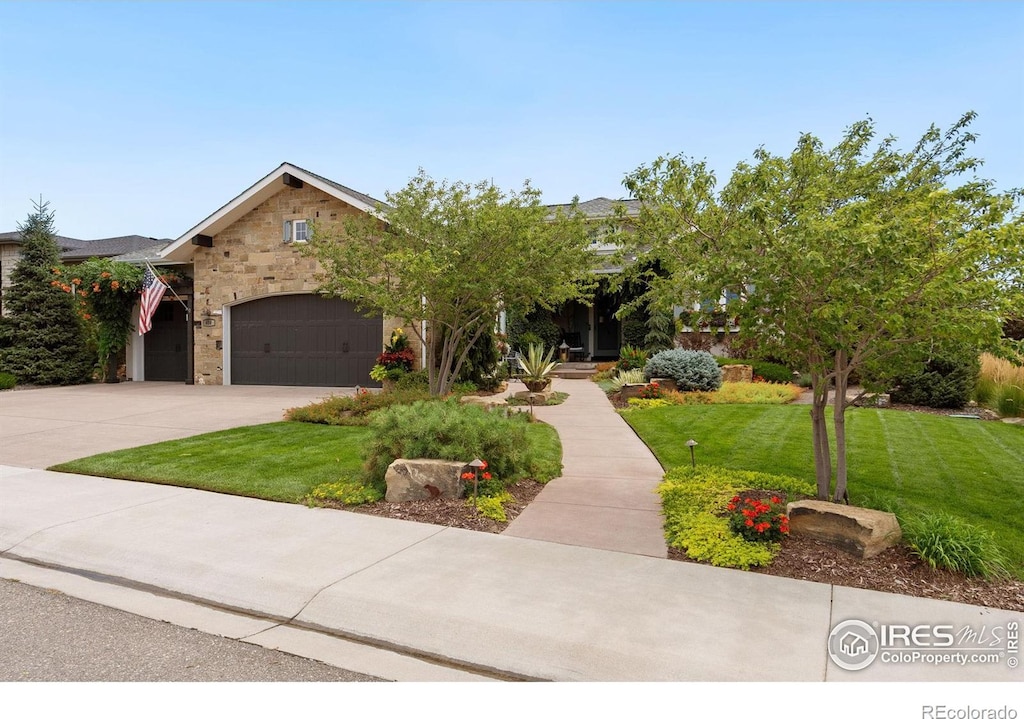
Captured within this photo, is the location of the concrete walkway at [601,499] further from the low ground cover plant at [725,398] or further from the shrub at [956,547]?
the low ground cover plant at [725,398]

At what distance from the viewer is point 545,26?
31.2 feet

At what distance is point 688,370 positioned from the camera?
44.4 feet

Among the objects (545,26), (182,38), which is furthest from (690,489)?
(182,38)

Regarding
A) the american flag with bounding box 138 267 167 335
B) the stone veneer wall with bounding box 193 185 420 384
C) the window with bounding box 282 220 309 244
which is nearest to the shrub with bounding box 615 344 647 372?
the stone veneer wall with bounding box 193 185 420 384

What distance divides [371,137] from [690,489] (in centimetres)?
1352

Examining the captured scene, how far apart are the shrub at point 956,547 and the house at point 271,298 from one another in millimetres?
13244

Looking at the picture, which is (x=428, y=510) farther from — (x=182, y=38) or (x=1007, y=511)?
(x=182, y=38)

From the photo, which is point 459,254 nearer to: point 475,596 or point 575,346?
point 475,596

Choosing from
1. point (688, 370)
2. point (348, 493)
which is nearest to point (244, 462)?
point (348, 493)

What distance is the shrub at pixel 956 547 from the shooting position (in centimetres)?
→ 393

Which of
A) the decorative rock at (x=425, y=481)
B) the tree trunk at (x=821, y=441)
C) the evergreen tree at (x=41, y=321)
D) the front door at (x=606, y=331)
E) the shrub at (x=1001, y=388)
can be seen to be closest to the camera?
the tree trunk at (x=821, y=441)

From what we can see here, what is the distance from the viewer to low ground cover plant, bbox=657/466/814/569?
441 centimetres

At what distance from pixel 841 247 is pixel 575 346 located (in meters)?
17.4

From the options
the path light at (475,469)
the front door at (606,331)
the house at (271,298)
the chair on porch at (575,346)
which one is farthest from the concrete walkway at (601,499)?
the front door at (606,331)
